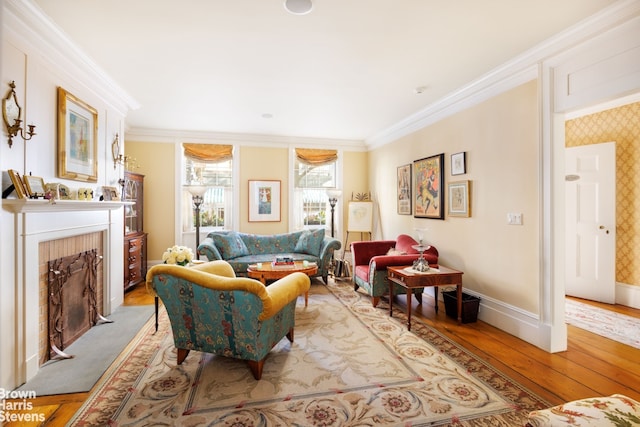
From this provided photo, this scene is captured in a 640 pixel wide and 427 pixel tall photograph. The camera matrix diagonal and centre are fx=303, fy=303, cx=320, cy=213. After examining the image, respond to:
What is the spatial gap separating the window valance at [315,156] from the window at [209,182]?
1427 mm

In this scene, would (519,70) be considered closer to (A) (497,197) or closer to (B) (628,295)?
(A) (497,197)

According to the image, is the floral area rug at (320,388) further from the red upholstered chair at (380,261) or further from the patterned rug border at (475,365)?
the red upholstered chair at (380,261)

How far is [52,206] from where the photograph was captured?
2531 mm

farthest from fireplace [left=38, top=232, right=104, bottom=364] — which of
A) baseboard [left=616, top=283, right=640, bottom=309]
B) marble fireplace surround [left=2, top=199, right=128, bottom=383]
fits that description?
baseboard [left=616, top=283, right=640, bottom=309]

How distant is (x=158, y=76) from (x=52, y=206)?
5.86 feet

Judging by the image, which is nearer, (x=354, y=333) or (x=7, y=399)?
(x=7, y=399)

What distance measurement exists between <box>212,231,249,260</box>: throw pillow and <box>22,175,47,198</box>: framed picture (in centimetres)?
278

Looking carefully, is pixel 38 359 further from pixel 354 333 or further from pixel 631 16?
pixel 631 16

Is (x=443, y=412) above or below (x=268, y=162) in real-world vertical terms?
below

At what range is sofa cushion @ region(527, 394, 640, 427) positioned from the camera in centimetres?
122

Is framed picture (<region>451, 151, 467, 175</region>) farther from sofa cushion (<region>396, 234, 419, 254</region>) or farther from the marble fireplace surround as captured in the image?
the marble fireplace surround

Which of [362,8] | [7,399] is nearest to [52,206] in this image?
[7,399]

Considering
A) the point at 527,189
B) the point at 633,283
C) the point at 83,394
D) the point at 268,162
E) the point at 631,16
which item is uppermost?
the point at 631,16

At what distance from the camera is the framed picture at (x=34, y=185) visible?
2336 millimetres
